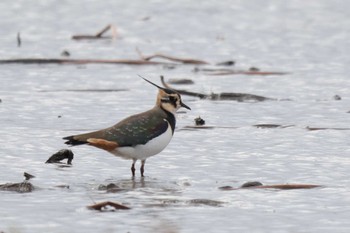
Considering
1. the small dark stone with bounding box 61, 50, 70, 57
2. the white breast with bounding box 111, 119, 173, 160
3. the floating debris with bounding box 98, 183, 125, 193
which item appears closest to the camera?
the floating debris with bounding box 98, 183, 125, 193

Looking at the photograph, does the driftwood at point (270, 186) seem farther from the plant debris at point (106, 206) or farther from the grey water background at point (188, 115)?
the plant debris at point (106, 206)

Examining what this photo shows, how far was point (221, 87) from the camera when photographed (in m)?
16.1

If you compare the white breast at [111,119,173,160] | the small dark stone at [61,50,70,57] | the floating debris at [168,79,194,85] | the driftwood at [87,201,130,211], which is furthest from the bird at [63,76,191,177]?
the small dark stone at [61,50,70,57]

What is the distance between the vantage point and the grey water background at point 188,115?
30.3ft

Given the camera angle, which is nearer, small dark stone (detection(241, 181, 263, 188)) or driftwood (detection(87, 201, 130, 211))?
driftwood (detection(87, 201, 130, 211))

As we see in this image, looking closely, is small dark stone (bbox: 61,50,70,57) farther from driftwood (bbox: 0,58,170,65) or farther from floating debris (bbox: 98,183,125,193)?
floating debris (bbox: 98,183,125,193)

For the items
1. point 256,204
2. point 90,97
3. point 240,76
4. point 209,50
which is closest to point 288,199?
point 256,204

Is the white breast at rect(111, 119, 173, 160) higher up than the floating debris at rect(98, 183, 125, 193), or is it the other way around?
the white breast at rect(111, 119, 173, 160)

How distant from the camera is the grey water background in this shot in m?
9.23

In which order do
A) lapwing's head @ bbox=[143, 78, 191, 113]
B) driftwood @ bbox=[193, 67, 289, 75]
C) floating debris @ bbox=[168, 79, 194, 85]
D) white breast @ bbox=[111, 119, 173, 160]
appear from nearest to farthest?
white breast @ bbox=[111, 119, 173, 160]
lapwing's head @ bbox=[143, 78, 191, 113]
floating debris @ bbox=[168, 79, 194, 85]
driftwood @ bbox=[193, 67, 289, 75]

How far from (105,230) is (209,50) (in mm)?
11266

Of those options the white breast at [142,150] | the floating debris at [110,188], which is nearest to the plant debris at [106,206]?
the floating debris at [110,188]

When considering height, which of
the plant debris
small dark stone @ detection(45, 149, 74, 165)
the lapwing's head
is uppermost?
the lapwing's head

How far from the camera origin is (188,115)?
1407cm
